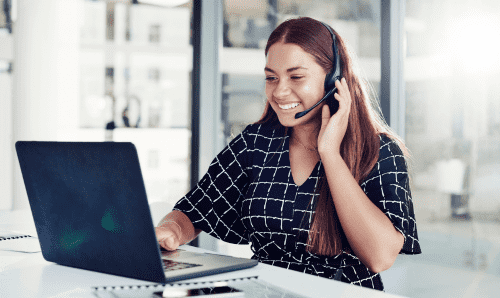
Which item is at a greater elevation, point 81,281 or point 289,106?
point 289,106

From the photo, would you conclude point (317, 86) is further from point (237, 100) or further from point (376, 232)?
point (237, 100)

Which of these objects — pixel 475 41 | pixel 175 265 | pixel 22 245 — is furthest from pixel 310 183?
pixel 475 41

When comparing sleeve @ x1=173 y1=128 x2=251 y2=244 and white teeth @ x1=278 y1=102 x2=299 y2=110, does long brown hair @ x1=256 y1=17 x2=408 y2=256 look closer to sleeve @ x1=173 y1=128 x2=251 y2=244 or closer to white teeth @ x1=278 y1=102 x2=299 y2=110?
white teeth @ x1=278 y1=102 x2=299 y2=110

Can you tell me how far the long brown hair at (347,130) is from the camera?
1.17m

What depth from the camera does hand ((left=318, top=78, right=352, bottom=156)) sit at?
115cm

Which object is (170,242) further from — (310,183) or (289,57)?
(289,57)

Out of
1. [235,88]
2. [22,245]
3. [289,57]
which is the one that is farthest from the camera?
[235,88]

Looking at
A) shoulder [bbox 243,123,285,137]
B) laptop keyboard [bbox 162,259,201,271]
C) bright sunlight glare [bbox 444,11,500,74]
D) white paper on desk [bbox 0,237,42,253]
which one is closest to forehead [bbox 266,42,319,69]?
shoulder [bbox 243,123,285,137]

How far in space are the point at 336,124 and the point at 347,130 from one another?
0.09 m

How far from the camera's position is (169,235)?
43.6 inches

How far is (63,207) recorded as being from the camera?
0.86m

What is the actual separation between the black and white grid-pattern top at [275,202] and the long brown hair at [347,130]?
27 millimetres

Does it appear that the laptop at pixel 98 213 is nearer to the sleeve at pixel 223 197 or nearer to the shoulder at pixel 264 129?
the sleeve at pixel 223 197

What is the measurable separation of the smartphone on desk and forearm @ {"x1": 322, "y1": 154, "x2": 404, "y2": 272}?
1.32ft
